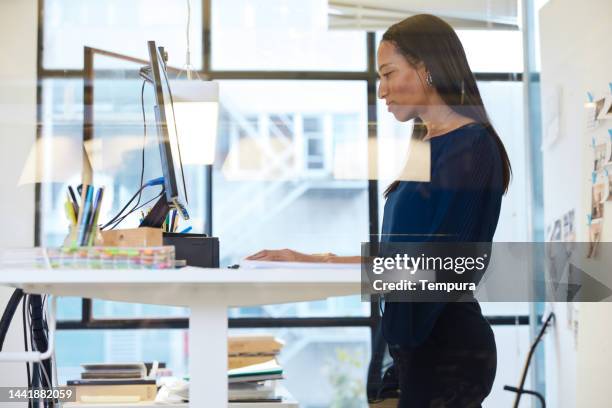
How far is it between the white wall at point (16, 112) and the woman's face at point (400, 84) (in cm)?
120

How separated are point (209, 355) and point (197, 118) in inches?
56.2

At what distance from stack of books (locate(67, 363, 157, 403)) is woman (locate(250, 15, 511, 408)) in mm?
660

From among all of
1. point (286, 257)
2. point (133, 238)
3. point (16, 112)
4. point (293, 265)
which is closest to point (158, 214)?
point (133, 238)

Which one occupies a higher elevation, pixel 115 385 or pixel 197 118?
pixel 197 118

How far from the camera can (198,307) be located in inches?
58.3

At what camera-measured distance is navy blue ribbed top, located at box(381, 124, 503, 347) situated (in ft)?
7.13

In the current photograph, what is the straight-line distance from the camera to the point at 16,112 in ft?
9.70

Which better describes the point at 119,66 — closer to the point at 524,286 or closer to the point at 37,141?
the point at 37,141

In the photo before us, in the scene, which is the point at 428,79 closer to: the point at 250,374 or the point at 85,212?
the point at 250,374

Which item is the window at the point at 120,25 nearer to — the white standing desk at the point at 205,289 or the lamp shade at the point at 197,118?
the lamp shade at the point at 197,118

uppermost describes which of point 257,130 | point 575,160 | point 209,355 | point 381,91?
point 381,91

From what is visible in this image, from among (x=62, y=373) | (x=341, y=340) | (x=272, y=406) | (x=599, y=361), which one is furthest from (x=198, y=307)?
(x=599, y=361)

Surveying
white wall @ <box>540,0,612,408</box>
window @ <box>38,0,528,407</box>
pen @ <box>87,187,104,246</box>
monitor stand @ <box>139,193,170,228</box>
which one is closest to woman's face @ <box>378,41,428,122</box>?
window @ <box>38,0,528,407</box>

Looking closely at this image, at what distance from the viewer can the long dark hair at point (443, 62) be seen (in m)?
2.47
